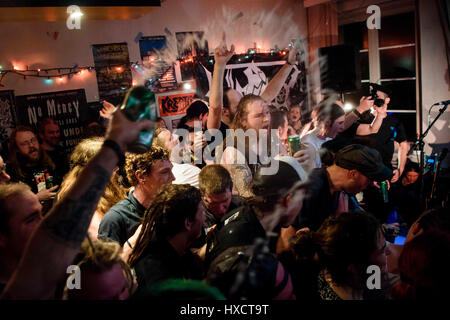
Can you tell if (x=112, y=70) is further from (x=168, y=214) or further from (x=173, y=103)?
(x=168, y=214)

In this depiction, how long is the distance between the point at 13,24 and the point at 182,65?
1.95m

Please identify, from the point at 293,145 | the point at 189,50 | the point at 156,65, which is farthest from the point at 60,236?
the point at 189,50

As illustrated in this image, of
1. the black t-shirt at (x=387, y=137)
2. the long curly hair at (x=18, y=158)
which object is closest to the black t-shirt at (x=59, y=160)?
the long curly hair at (x=18, y=158)

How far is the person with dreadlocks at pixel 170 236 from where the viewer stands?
1.39 meters

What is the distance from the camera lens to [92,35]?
4.23m

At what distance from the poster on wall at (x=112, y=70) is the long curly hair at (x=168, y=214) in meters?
3.03

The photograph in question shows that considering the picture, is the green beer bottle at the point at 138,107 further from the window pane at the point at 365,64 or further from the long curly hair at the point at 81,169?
the window pane at the point at 365,64

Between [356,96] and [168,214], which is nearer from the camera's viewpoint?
[168,214]

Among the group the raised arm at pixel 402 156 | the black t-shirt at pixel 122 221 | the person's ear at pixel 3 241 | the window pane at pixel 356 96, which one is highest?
the window pane at pixel 356 96

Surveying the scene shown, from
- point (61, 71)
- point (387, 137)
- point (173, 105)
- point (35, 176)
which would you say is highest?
point (61, 71)

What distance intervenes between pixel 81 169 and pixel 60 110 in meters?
2.25

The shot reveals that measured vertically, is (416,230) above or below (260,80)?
below
